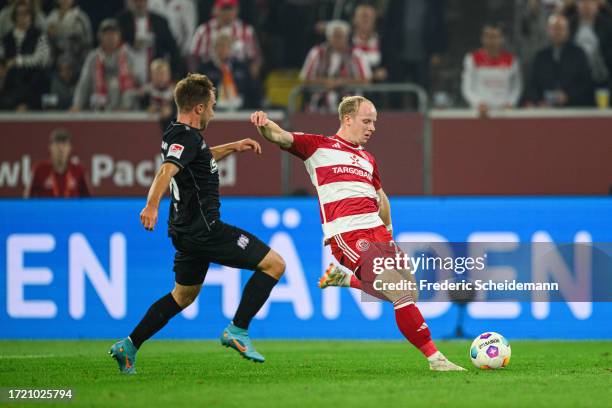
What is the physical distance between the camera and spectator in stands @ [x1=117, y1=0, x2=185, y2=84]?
643 inches

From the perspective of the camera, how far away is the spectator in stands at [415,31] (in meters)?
16.7

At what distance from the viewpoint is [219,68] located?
1589 cm

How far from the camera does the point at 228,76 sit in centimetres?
1588

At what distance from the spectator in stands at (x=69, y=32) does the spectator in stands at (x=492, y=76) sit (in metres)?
5.39

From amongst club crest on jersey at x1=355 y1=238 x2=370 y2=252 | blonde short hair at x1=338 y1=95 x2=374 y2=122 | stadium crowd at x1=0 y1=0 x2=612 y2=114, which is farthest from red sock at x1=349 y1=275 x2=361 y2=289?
stadium crowd at x1=0 y1=0 x2=612 y2=114

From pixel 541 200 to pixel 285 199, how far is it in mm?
2850

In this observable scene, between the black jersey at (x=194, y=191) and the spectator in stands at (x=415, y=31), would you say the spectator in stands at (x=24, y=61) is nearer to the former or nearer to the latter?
the spectator in stands at (x=415, y=31)

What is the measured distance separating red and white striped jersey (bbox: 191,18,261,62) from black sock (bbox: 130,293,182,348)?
7955 millimetres

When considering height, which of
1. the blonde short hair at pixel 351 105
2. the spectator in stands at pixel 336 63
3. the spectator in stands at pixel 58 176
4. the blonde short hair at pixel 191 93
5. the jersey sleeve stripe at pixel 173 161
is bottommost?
the spectator in stands at pixel 58 176

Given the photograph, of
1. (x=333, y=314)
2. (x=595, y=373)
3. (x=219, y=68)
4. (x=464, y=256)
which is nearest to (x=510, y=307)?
(x=464, y=256)

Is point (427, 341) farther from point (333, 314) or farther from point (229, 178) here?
point (229, 178)

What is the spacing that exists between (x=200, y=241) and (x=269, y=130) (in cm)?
97

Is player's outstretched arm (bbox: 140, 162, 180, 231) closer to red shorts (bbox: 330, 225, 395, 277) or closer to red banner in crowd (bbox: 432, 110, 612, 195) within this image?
red shorts (bbox: 330, 225, 395, 277)

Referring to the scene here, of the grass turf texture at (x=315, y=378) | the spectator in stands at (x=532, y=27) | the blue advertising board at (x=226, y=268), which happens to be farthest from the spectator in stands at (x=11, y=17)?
the spectator in stands at (x=532, y=27)
